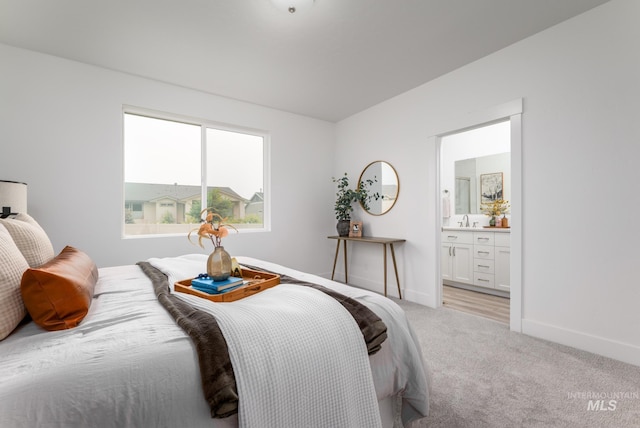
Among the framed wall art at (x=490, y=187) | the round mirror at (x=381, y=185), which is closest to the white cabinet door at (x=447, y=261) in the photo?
the framed wall art at (x=490, y=187)

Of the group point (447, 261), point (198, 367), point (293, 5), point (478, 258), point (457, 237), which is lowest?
point (447, 261)

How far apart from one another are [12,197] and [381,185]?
3.68m

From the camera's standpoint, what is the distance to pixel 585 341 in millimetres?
2320

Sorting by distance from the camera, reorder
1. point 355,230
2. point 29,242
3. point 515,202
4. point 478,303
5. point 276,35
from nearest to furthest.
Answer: point 29,242 → point 276,35 → point 515,202 → point 478,303 → point 355,230

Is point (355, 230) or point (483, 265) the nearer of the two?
point (483, 265)

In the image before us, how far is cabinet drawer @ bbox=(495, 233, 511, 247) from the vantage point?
3.86m

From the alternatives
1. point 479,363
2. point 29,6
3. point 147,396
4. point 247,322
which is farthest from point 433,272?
point 29,6

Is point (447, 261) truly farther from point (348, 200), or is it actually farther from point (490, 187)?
point (348, 200)

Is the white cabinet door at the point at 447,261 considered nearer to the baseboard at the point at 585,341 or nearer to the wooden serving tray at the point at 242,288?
the baseboard at the point at 585,341

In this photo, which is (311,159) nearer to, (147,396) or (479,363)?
(479,363)

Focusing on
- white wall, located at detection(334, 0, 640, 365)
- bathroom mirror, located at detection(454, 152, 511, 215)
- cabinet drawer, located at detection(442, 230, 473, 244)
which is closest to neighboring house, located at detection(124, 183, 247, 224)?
white wall, located at detection(334, 0, 640, 365)

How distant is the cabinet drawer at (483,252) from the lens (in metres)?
4.05

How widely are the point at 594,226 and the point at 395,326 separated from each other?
2.02 meters

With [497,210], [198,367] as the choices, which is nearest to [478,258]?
[497,210]
